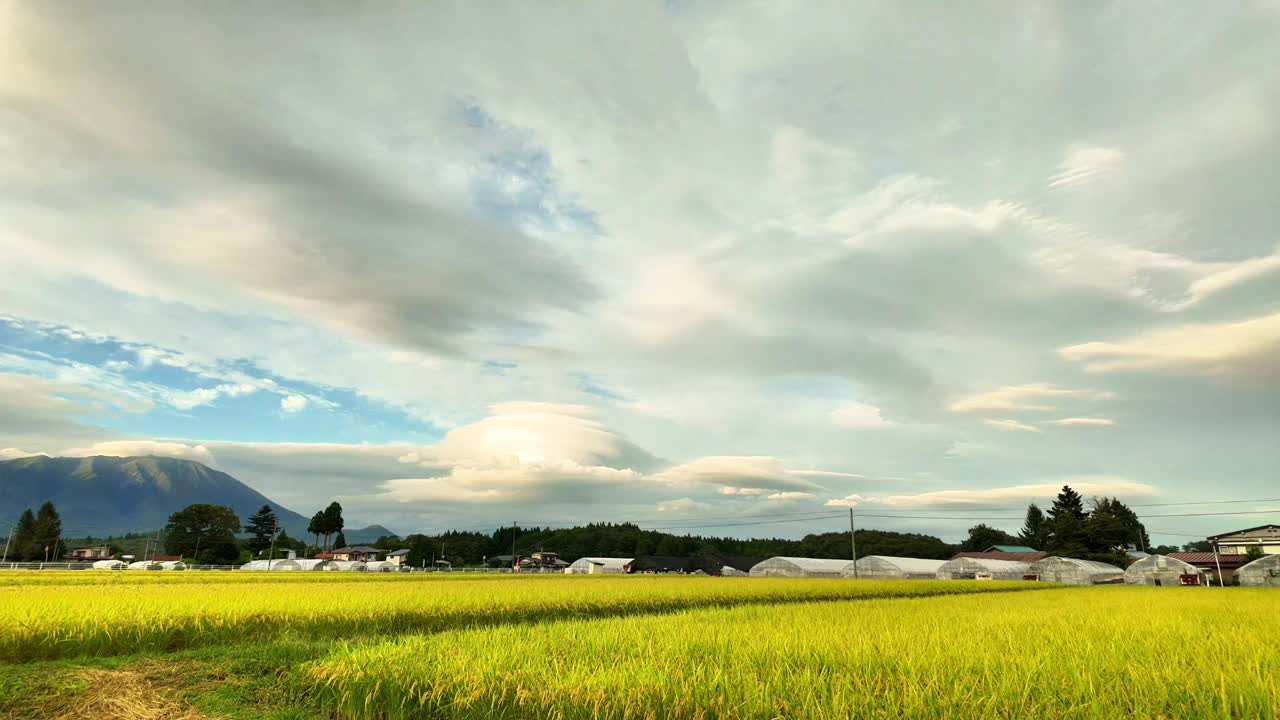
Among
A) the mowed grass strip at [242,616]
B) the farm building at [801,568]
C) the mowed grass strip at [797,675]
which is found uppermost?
the mowed grass strip at [797,675]

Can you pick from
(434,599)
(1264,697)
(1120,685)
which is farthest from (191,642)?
(1264,697)

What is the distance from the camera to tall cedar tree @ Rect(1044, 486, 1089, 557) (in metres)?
99.5

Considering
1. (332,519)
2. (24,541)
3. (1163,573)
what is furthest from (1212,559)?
(24,541)

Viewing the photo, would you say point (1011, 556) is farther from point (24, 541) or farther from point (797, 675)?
point (24, 541)

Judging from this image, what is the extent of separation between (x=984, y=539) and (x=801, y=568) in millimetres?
81895

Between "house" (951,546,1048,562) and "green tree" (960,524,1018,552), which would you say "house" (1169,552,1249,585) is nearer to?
"house" (951,546,1048,562)

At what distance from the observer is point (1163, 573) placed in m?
65.8

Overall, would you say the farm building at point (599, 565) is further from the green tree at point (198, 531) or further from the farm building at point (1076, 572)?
the farm building at point (1076, 572)

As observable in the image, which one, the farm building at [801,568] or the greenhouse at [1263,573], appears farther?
the farm building at [801,568]

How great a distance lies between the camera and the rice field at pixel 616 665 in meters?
5.73

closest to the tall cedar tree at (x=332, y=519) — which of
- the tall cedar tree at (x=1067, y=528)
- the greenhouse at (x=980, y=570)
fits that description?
the greenhouse at (x=980, y=570)

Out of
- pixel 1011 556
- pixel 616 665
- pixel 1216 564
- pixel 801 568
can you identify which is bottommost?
pixel 801 568

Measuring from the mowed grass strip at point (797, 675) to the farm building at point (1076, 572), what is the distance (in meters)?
71.8

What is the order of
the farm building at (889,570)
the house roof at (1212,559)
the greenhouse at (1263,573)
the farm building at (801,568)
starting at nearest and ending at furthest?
the greenhouse at (1263,573) → the house roof at (1212,559) → the farm building at (889,570) → the farm building at (801,568)
